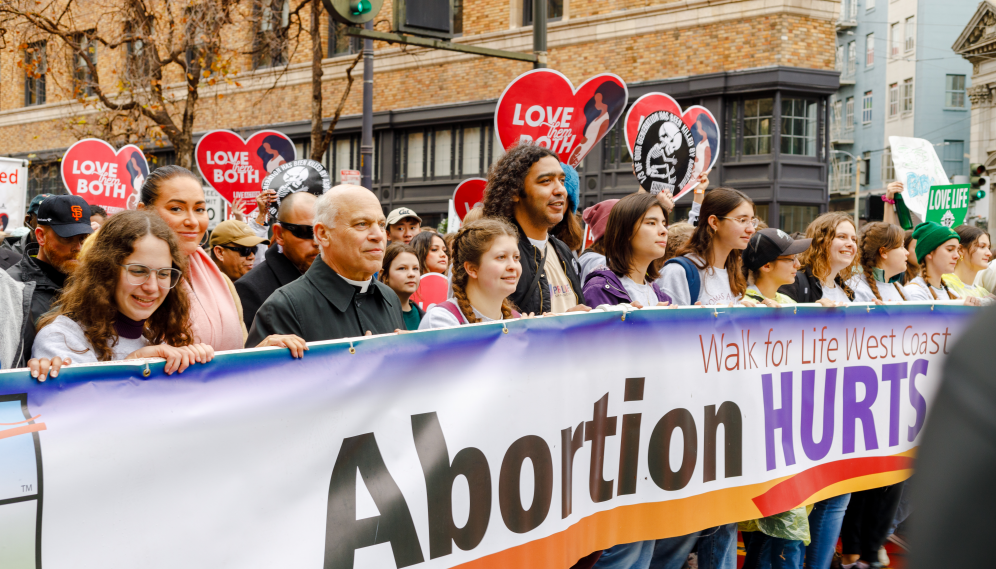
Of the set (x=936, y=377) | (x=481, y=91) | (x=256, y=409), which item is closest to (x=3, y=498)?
(x=256, y=409)

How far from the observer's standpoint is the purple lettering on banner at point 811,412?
4293 mm

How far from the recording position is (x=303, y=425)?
8.81 feet

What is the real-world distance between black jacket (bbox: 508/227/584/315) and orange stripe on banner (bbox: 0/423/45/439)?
215 cm

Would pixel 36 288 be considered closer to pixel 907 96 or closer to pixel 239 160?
pixel 239 160

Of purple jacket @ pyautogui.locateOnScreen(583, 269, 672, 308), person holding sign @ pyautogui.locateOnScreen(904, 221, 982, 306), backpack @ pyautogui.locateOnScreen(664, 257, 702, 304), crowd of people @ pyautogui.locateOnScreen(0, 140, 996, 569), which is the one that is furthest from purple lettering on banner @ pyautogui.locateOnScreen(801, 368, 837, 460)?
person holding sign @ pyautogui.locateOnScreen(904, 221, 982, 306)

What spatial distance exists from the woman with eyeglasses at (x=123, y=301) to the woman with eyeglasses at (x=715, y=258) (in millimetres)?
2769

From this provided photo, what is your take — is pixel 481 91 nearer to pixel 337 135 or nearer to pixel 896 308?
pixel 337 135

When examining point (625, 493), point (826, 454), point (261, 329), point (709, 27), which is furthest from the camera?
point (709, 27)

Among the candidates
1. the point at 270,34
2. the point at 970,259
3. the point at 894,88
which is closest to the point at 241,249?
the point at 970,259

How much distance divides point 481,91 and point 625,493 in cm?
2005

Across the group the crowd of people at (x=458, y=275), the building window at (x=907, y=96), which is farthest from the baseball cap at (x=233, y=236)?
the building window at (x=907, y=96)

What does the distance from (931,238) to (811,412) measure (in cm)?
290

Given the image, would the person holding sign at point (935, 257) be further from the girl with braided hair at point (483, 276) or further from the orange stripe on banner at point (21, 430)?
the orange stripe on banner at point (21, 430)

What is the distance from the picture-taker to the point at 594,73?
21.2m
